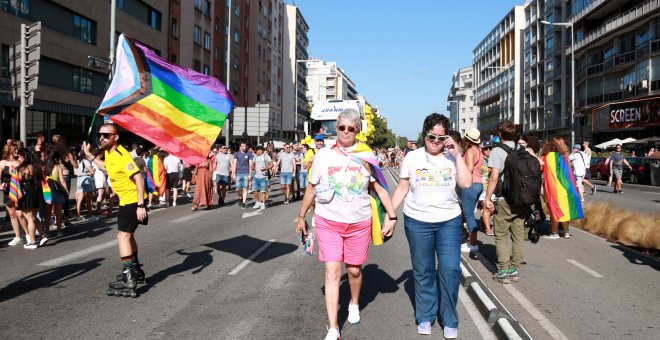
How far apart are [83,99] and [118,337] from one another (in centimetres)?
Answer: 2721

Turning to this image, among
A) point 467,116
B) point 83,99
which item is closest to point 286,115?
point 83,99

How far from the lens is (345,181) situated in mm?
4656

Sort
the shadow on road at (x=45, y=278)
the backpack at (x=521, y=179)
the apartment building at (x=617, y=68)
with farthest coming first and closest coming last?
the apartment building at (x=617, y=68), the backpack at (x=521, y=179), the shadow on road at (x=45, y=278)

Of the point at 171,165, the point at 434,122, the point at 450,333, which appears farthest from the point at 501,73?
the point at 450,333

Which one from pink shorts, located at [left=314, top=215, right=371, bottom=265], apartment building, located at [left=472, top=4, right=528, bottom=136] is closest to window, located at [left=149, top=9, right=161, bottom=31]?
pink shorts, located at [left=314, top=215, right=371, bottom=265]

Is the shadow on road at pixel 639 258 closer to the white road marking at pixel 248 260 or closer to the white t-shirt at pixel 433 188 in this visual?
the white t-shirt at pixel 433 188

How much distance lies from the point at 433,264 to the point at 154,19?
120 feet

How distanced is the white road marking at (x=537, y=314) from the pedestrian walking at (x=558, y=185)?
2784 millimetres

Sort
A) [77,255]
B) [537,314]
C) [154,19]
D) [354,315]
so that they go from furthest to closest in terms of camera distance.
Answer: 1. [154,19]
2. [77,255]
3. [537,314]
4. [354,315]

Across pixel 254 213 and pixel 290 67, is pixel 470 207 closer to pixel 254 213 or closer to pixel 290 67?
pixel 254 213

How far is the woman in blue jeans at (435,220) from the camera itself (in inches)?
185

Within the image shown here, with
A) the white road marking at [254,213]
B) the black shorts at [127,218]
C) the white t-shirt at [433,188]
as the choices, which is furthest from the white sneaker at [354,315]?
the white road marking at [254,213]

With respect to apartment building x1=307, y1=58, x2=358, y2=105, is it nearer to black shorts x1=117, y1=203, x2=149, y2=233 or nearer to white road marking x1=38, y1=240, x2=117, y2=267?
white road marking x1=38, y1=240, x2=117, y2=267

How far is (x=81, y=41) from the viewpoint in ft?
93.2
